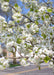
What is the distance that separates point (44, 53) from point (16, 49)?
62cm

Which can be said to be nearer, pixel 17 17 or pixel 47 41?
pixel 17 17

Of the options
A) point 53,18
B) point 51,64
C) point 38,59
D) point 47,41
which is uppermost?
point 53,18

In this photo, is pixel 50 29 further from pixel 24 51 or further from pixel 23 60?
pixel 23 60

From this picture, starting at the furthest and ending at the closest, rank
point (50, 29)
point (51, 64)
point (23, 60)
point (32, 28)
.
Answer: point (50, 29) → point (32, 28) → point (51, 64) → point (23, 60)

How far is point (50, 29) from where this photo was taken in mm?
3504

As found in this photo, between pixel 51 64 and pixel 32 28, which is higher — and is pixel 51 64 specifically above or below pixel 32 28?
below

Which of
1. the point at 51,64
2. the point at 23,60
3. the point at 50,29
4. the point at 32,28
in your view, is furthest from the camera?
the point at 50,29

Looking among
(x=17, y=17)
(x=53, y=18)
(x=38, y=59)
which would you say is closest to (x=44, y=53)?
(x=38, y=59)

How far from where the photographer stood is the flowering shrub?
263 cm

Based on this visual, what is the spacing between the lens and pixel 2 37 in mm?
3316

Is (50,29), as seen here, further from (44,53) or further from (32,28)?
(44,53)

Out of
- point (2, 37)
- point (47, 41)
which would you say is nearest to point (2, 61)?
point (2, 37)

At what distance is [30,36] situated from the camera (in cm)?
305

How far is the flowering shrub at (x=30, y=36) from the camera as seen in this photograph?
2627 mm
